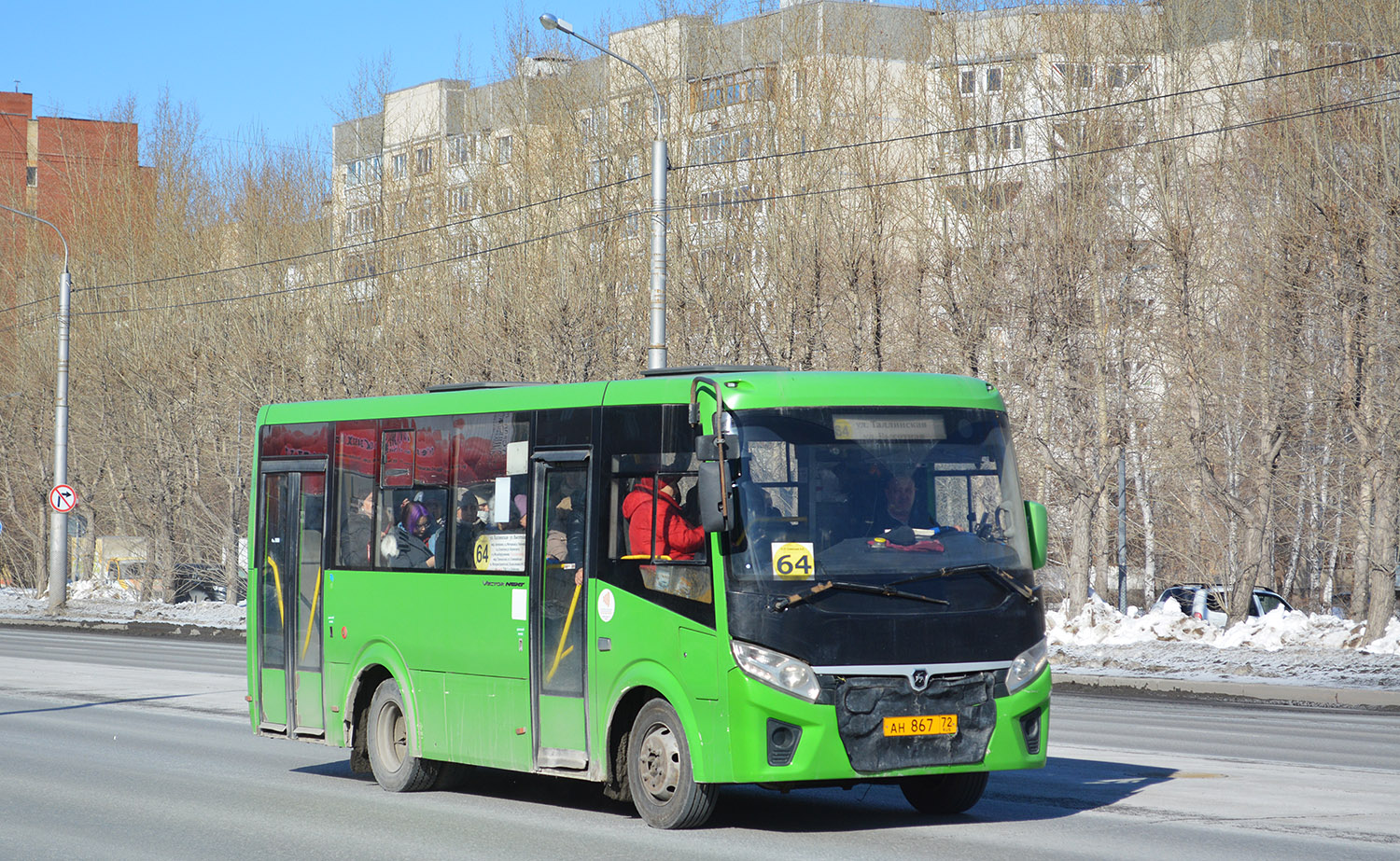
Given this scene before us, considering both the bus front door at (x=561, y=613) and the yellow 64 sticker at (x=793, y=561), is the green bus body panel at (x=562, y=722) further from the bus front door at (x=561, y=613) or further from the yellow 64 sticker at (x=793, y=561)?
the yellow 64 sticker at (x=793, y=561)

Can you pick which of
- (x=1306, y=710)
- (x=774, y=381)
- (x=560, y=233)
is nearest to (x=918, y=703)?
(x=774, y=381)

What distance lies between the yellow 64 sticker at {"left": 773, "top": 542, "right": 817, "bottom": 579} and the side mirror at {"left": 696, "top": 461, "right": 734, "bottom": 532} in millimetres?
307

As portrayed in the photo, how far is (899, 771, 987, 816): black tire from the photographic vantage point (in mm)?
9664

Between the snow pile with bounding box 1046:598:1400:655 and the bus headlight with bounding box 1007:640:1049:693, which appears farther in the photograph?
the snow pile with bounding box 1046:598:1400:655

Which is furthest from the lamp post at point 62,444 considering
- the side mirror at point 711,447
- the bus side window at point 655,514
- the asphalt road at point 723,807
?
the side mirror at point 711,447

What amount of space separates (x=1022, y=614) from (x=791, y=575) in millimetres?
1361

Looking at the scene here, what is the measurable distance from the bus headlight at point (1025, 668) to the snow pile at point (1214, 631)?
598 inches

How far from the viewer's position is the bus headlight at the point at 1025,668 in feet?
29.9

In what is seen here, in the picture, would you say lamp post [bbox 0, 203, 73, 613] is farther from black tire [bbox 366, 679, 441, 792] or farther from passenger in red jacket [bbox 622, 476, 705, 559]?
passenger in red jacket [bbox 622, 476, 705, 559]

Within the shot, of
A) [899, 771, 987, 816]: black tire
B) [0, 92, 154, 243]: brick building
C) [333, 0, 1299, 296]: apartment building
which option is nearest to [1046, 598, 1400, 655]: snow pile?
[333, 0, 1299, 296]: apartment building

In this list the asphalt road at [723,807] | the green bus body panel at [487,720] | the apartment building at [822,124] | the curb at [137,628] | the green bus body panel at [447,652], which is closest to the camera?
the asphalt road at [723,807]

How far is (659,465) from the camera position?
9.50m

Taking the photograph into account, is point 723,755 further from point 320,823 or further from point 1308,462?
point 1308,462

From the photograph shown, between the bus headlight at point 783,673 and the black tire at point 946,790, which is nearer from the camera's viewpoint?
the bus headlight at point 783,673
